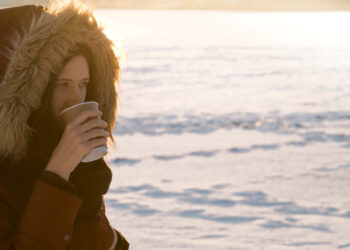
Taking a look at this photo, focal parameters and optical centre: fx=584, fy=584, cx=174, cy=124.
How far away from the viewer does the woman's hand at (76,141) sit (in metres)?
1.28

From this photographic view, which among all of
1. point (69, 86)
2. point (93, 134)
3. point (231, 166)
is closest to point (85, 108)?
point (93, 134)

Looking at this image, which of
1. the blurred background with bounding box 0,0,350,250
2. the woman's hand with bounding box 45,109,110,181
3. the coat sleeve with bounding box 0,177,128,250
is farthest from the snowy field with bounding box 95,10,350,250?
the coat sleeve with bounding box 0,177,128,250

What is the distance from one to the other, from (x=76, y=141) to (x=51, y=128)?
0.15 meters

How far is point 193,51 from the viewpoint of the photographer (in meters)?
25.6

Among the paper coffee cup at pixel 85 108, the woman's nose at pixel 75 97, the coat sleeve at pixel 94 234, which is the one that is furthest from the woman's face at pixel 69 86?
the coat sleeve at pixel 94 234

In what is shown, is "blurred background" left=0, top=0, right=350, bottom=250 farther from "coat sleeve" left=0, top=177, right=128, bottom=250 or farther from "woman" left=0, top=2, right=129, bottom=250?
"coat sleeve" left=0, top=177, right=128, bottom=250

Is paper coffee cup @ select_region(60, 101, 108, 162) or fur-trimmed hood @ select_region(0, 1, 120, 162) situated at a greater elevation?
fur-trimmed hood @ select_region(0, 1, 120, 162)

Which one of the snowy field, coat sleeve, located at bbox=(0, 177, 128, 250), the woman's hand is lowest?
coat sleeve, located at bbox=(0, 177, 128, 250)

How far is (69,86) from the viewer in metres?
1.45

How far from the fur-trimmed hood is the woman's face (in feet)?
0.09

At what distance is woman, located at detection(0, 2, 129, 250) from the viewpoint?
1.29 meters

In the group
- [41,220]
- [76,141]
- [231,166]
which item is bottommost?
[41,220]

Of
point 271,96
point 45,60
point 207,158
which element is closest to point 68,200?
point 45,60

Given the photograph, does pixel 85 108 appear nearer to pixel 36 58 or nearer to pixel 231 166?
pixel 36 58
